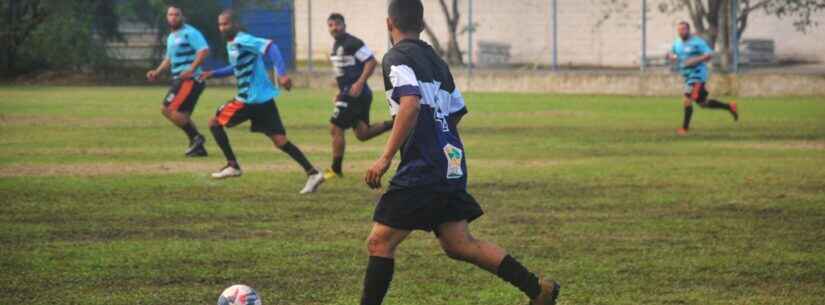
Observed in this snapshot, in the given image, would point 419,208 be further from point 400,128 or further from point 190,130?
point 190,130

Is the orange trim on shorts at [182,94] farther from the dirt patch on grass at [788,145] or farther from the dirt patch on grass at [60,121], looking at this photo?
the dirt patch on grass at [788,145]

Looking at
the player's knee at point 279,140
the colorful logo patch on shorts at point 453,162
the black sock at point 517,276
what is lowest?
the player's knee at point 279,140

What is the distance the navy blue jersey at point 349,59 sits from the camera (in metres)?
17.2

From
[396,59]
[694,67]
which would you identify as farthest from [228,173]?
[694,67]

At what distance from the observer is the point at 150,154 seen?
19.9 m

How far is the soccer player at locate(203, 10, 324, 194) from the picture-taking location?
1561cm

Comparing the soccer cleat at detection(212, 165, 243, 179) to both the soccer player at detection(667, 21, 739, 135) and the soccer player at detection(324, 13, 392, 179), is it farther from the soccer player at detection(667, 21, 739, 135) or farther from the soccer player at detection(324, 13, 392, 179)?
the soccer player at detection(667, 21, 739, 135)

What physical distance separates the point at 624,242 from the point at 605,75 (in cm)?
2765

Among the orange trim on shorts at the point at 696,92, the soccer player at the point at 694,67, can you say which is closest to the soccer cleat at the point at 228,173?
the soccer player at the point at 694,67

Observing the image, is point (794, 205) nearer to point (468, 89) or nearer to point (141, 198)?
point (141, 198)

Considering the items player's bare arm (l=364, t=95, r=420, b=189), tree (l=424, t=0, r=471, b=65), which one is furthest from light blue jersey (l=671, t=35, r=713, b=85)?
player's bare arm (l=364, t=95, r=420, b=189)

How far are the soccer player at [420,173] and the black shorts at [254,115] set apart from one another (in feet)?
27.2

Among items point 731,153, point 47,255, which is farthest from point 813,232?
point 731,153

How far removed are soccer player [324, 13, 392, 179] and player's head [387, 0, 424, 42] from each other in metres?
8.55
